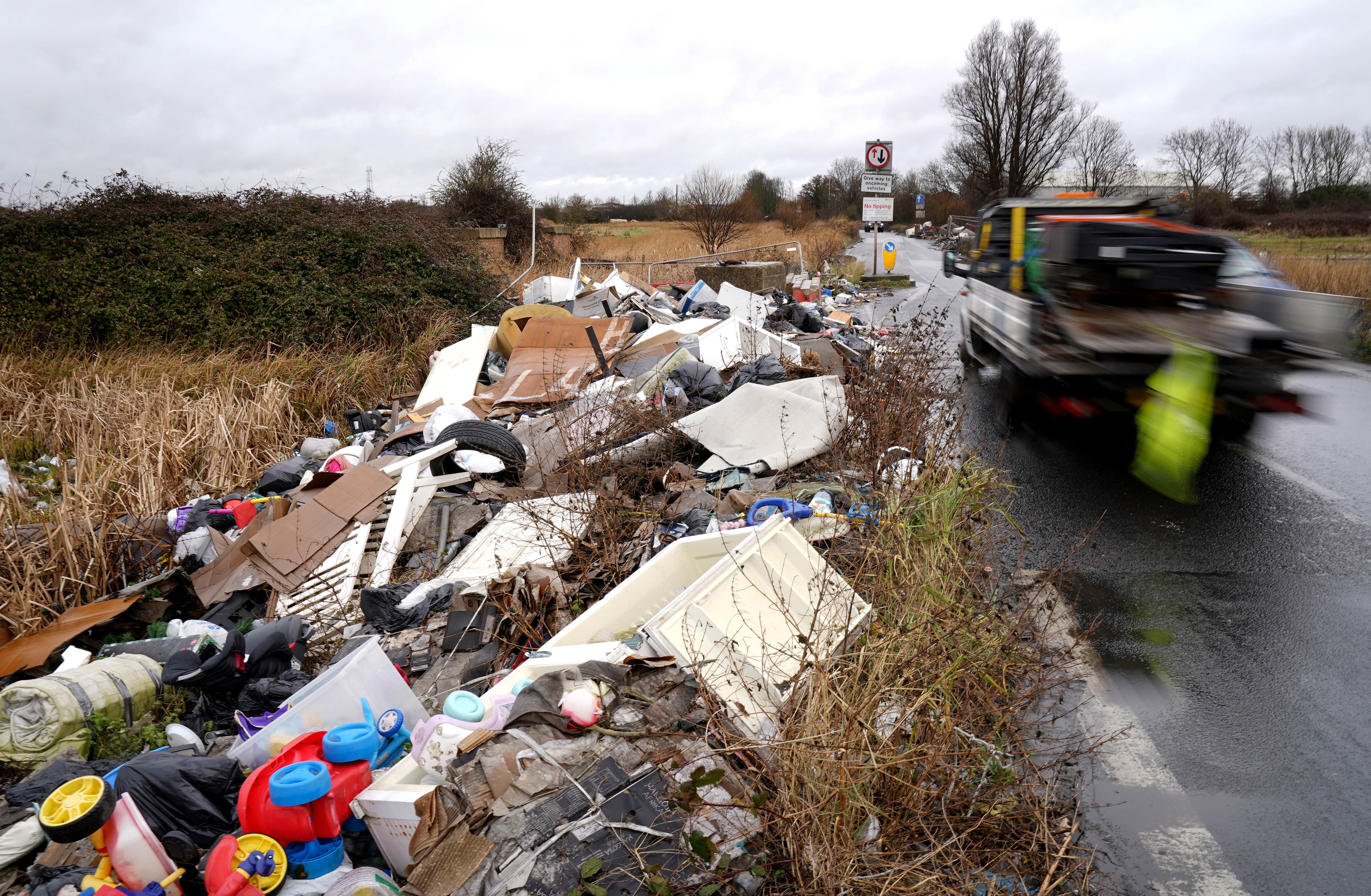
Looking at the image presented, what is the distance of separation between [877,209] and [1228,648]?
18.0 meters

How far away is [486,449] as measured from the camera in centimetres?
574

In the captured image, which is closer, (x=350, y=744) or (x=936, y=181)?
(x=350, y=744)

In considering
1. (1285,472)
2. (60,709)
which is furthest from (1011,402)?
(60,709)

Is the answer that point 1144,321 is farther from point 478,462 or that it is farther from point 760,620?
point 478,462

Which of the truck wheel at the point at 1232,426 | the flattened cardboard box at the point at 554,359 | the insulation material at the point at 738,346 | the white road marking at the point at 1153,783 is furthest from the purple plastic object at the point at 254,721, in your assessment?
the truck wheel at the point at 1232,426

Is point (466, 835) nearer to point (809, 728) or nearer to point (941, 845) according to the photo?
point (809, 728)

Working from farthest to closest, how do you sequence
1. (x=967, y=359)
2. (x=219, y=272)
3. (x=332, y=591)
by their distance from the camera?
(x=967, y=359), (x=219, y=272), (x=332, y=591)

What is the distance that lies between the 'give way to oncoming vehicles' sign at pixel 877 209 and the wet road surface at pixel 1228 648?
14.3 m

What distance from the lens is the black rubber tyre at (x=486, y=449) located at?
223 inches

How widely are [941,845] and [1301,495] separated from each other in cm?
468

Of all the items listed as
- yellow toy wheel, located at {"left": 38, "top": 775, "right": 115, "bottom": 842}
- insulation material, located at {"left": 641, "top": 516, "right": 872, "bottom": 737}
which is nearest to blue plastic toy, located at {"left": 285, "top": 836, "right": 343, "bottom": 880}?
yellow toy wheel, located at {"left": 38, "top": 775, "right": 115, "bottom": 842}

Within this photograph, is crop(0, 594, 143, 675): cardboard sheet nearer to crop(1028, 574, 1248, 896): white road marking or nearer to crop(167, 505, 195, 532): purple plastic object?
crop(167, 505, 195, 532): purple plastic object

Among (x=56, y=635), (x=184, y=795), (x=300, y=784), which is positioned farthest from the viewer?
(x=56, y=635)

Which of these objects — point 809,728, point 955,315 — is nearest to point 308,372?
point 809,728
